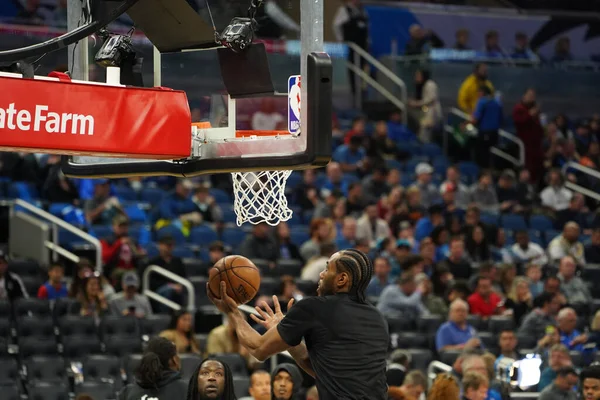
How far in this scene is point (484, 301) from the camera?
14609 millimetres

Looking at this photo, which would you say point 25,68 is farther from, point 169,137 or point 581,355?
point 581,355

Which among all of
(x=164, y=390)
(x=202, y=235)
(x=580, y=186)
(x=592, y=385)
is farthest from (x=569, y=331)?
(x=580, y=186)

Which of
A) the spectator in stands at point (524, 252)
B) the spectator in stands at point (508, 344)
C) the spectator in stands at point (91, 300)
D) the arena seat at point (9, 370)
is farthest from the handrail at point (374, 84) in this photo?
the arena seat at point (9, 370)

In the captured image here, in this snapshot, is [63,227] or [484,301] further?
[63,227]

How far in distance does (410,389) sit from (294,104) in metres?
3.94

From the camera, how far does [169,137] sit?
22.5 feet

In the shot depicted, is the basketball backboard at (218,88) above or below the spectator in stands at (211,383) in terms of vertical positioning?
above

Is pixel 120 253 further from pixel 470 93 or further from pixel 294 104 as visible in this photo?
pixel 470 93

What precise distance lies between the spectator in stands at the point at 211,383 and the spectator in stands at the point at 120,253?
7.25 m

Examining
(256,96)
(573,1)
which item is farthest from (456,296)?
(573,1)

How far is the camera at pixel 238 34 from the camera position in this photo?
7230 mm

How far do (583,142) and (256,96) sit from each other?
1523 centimetres

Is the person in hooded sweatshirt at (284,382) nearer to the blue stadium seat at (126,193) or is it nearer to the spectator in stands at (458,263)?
the spectator in stands at (458,263)

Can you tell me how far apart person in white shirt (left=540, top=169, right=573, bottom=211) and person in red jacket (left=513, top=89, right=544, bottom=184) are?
1.35 meters
